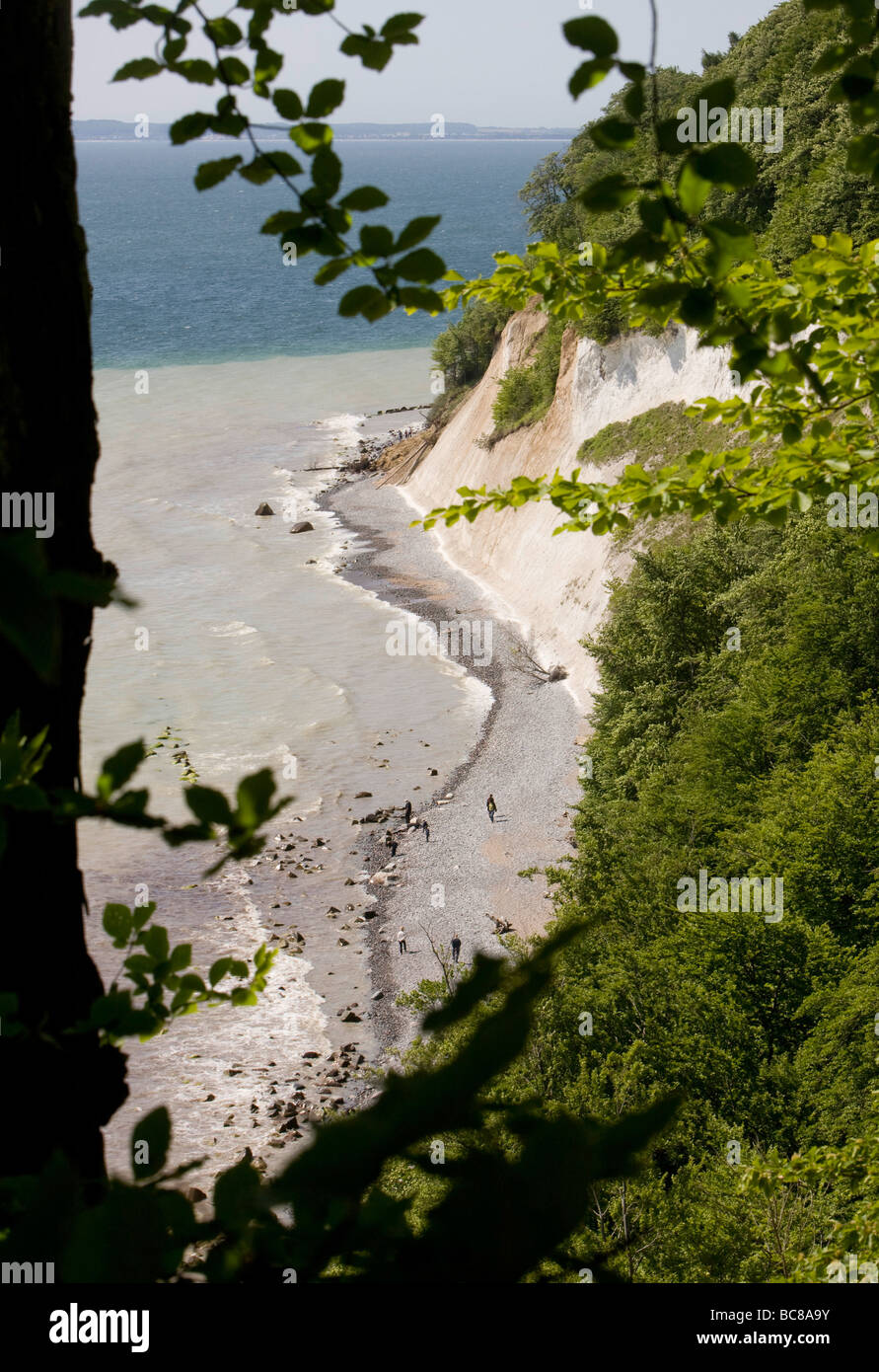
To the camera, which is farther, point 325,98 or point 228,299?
point 228,299

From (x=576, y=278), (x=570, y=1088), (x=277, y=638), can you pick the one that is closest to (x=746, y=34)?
(x=277, y=638)

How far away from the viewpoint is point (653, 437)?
33.7 m

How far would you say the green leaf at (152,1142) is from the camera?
1.47 metres

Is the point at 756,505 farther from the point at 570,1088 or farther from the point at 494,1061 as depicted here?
the point at 570,1088

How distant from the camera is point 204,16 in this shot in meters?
2.03

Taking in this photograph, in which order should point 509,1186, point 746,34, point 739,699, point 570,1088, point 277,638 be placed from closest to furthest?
point 509,1186 < point 570,1088 < point 739,699 < point 277,638 < point 746,34

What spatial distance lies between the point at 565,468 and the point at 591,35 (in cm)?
3564

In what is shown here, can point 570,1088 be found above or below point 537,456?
below

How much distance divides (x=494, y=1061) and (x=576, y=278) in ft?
12.1

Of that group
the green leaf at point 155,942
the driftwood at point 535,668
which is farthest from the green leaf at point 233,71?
the driftwood at point 535,668

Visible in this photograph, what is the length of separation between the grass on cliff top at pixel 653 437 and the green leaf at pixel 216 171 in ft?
97.8

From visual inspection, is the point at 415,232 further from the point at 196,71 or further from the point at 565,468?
the point at 565,468

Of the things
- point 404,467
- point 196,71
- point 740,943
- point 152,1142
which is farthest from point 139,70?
point 404,467

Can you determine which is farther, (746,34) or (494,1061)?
(746,34)
